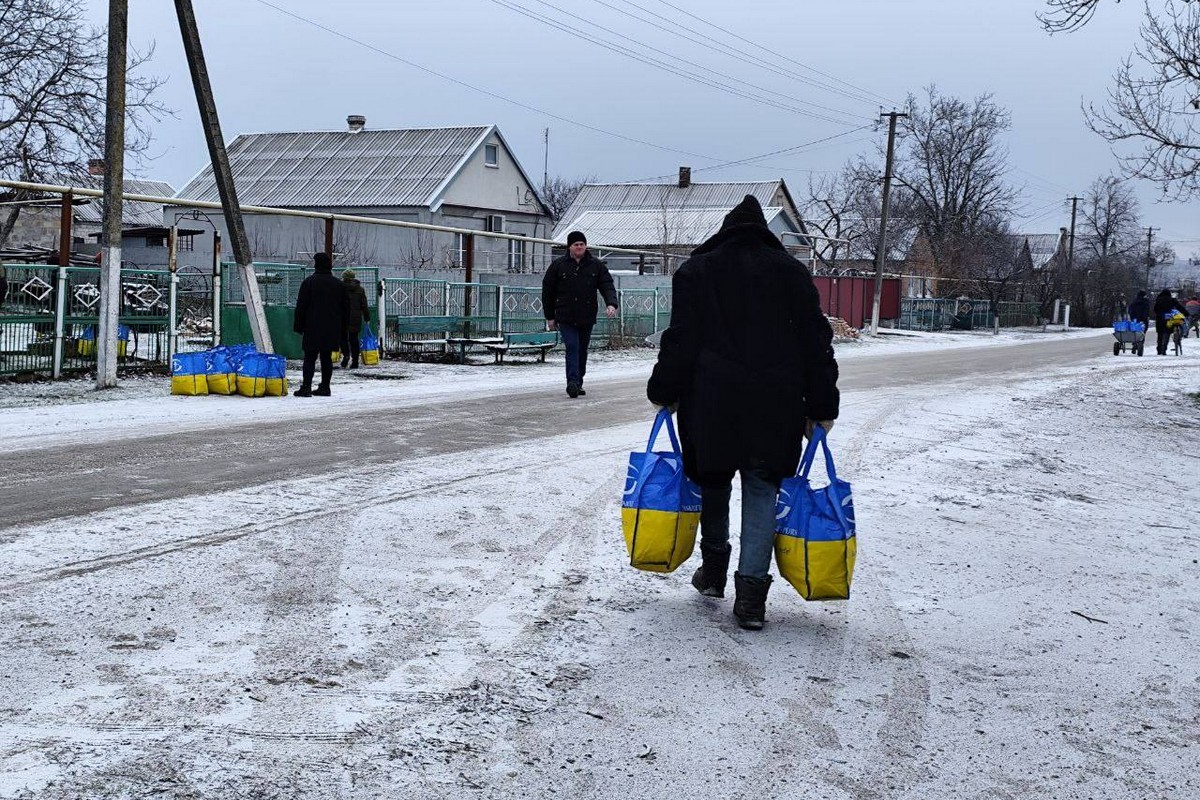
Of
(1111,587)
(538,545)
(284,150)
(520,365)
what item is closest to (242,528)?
(538,545)

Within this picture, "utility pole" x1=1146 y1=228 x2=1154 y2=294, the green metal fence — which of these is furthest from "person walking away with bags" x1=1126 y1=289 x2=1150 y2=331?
"utility pole" x1=1146 y1=228 x2=1154 y2=294

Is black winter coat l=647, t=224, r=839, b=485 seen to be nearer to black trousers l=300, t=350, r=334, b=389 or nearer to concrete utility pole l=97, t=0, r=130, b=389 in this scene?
black trousers l=300, t=350, r=334, b=389

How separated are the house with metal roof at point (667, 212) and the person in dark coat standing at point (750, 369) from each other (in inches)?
2026

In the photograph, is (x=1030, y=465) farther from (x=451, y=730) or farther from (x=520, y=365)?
(x=520, y=365)

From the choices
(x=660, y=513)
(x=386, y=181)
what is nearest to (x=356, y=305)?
(x=660, y=513)

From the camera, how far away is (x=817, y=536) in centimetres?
480

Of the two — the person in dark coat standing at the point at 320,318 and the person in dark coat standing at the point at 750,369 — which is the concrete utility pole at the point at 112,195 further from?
the person in dark coat standing at the point at 750,369

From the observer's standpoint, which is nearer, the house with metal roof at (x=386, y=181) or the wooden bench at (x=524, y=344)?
the wooden bench at (x=524, y=344)

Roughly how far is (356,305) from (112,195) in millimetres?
4748

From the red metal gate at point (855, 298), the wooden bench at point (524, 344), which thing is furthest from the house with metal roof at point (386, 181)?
the wooden bench at point (524, 344)

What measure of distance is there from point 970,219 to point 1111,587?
71.6 metres

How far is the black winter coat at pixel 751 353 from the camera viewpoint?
4.70 m

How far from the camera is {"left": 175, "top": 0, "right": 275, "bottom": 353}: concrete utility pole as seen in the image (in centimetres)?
1489

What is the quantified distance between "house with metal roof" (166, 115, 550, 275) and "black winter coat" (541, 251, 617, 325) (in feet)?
88.6
